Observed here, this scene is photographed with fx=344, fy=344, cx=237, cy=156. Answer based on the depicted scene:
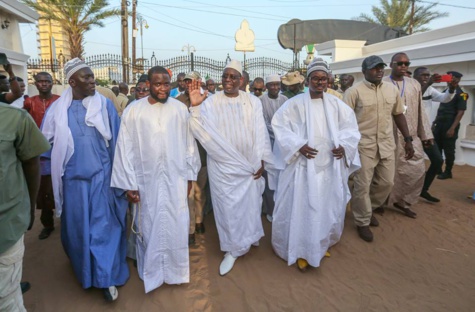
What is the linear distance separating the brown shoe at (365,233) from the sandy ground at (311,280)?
8cm

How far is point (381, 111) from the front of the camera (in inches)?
157

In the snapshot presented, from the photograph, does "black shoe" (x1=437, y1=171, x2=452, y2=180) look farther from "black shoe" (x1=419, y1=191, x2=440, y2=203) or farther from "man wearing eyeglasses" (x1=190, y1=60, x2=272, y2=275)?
"man wearing eyeglasses" (x1=190, y1=60, x2=272, y2=275)

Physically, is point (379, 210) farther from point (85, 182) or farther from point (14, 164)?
point (14, 164)

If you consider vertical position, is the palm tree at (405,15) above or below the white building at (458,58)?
above

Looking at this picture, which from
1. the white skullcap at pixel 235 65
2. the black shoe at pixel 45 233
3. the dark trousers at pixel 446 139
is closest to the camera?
the white skullcap at pixel 235 65

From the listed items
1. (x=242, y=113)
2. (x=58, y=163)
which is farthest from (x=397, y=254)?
(x=58, y=163)

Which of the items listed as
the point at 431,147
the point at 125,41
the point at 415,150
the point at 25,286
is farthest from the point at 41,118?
the point at 125,41

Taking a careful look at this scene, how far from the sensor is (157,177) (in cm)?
303

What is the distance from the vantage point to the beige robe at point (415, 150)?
451cm

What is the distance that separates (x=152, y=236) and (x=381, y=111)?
287cm

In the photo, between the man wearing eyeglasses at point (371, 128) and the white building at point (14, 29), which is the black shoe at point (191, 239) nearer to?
the man wearing eyeglasses at point (371, 128)

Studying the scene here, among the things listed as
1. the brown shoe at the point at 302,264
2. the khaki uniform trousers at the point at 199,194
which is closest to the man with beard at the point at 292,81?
the khaki uniform trousers at the point at 199,194

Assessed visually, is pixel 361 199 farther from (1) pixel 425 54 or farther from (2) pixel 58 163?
(1) pixel 425 54

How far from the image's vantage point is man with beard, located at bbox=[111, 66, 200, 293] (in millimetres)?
2986
